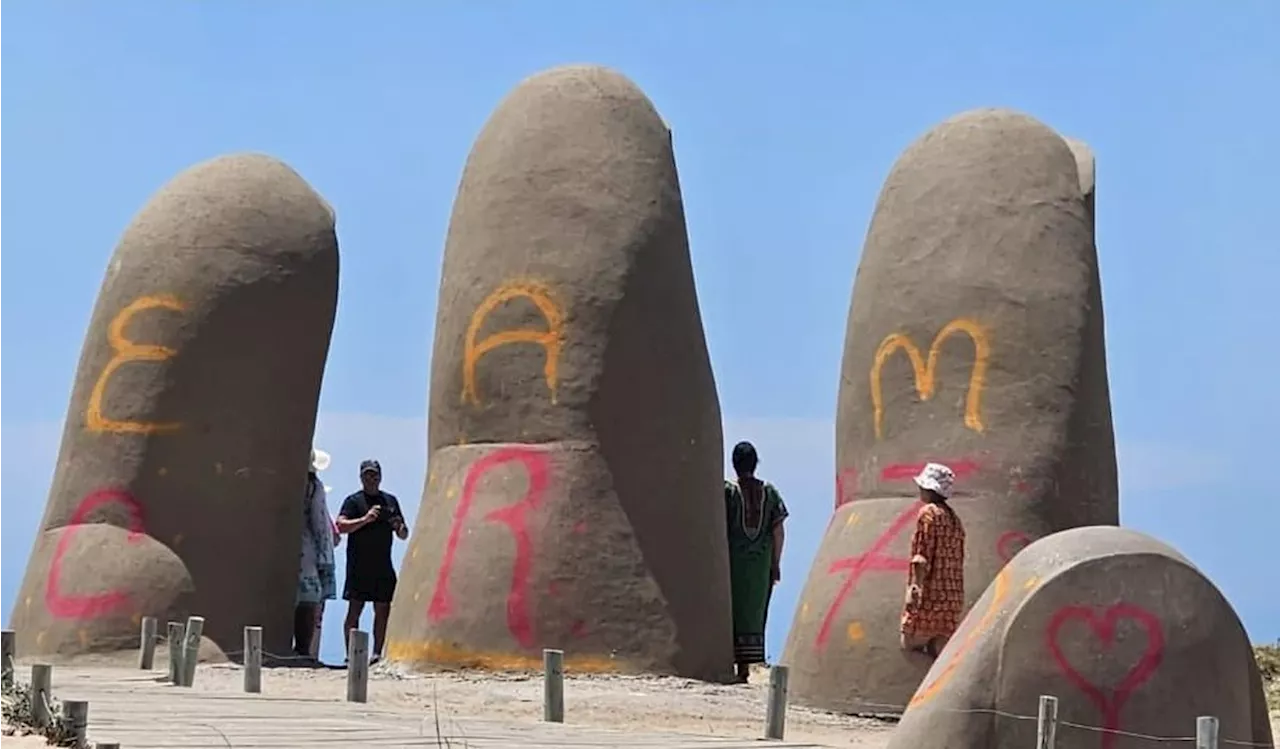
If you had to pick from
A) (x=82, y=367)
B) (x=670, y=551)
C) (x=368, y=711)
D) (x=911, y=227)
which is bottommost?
(x=368, y=711)

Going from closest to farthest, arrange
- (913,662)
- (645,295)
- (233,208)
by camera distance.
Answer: (913,662) → (645,295) → (233,208)

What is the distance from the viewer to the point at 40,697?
9.05 meters

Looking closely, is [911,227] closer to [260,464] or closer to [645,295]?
[645,295]

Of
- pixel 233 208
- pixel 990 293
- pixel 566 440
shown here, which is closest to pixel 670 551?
pixel 566 440

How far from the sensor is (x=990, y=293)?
1341 centimetres

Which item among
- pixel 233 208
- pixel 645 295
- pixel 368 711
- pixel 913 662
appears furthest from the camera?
pixel 233 208

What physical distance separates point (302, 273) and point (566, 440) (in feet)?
7.63

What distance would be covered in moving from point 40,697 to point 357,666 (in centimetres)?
267

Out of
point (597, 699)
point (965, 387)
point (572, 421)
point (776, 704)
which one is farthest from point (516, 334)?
point (776, 704)

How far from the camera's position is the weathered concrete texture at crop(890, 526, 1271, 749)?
378 inches

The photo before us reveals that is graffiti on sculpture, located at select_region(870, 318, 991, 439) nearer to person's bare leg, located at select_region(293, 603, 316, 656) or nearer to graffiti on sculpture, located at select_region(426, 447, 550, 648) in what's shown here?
graffiti on sculpture, located at select_region(426, 447, 550, 648)

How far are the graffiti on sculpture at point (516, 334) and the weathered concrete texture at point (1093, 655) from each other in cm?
403

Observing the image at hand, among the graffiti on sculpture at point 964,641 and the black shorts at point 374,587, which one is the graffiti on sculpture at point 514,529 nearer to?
the black shorts at point 374,587

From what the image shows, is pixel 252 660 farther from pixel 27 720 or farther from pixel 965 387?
pixel 965 387
